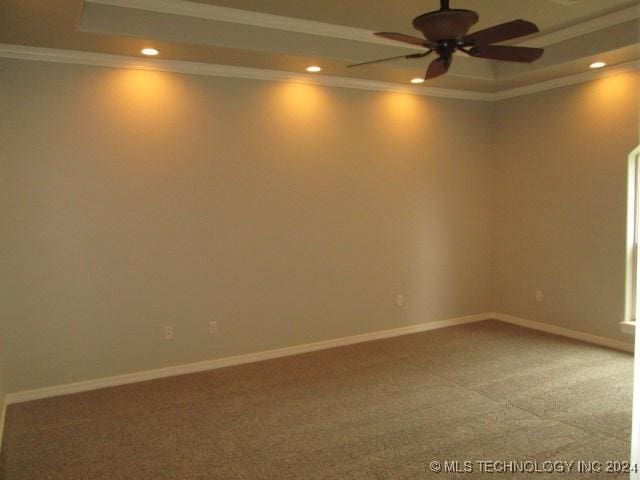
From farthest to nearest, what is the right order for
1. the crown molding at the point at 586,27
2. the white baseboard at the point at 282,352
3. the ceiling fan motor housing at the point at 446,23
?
the crown molding at the point at 586,27 → the white baseboard at the point at 282,352 → the ceiling fan motor housing at the point at 446,23

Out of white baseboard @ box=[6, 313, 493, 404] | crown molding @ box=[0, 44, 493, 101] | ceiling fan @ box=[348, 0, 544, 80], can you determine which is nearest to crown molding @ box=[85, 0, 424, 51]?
crown molding @ box=[0, 44, 493, 101]

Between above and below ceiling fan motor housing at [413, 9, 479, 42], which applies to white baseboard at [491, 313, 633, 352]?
below

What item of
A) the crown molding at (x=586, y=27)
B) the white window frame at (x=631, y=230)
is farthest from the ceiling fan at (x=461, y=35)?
the white window frame at (x=631, y=230)

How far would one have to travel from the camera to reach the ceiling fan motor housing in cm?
263

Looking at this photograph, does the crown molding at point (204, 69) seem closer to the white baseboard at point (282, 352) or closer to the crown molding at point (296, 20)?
the crown molding at point (296, 20)

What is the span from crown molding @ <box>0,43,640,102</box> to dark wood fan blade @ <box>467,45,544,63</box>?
2.23 metres

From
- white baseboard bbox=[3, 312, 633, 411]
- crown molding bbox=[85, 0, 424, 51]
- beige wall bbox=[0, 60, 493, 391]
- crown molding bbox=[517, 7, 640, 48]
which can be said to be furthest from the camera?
crown molding bbox=[517, 7, 640, 48]

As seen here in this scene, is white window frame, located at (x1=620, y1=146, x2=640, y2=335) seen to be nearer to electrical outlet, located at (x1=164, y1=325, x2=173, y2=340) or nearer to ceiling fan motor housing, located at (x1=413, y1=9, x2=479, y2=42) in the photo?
ceiling fan motor housing, located at (x1=413, y1=9, x2=479, y2=42)

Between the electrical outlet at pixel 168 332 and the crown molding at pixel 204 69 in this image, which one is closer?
the crown molding at pixel 204 69

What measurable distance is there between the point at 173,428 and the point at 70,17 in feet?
8.85

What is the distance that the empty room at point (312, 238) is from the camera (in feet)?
10.9

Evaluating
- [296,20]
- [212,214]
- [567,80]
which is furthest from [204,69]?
[567,80]

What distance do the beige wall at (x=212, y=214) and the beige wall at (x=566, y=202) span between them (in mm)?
477

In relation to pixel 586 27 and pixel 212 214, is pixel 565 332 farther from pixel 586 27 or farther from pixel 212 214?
pixel 212 214
